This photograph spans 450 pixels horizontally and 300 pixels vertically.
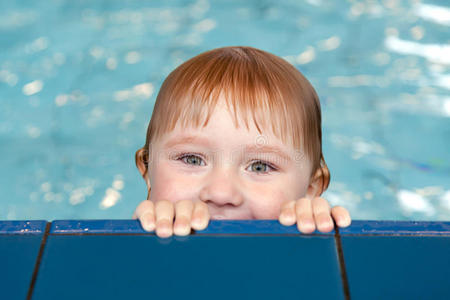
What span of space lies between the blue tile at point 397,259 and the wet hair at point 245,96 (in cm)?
48

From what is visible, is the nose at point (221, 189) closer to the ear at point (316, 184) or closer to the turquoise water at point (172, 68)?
the ear at point (316, 184)

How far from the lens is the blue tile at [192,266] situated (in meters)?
0.59

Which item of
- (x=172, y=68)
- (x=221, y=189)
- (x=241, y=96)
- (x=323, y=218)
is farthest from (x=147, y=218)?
(x=172, y=68)

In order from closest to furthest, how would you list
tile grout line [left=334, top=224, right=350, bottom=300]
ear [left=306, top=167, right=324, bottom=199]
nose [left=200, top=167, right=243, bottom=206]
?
tile grout line [left=334, top=224, right=350, bottom=300], nose [left=200, top=167, right=243, bottom=206], ear [left=306, top=167, right=324, bottom=199]

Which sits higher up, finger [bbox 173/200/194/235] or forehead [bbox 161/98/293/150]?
forehead [bbox 161/98/293/150]

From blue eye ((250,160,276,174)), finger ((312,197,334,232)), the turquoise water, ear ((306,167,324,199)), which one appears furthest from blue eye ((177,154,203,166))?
the turquoise water

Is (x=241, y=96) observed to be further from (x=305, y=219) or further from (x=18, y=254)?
(x=18, y=254)

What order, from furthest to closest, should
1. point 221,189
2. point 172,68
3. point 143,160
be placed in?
point 172,68
point 143,160
point 221,189

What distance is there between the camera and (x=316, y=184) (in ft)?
4.48

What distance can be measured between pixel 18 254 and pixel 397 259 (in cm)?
47

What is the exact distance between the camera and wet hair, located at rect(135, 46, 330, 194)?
1.10 m

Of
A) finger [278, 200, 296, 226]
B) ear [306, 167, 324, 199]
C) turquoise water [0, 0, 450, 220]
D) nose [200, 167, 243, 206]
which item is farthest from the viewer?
turquoise water [0, 0, 450, 220]

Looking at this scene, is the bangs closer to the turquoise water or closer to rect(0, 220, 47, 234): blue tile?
rect(0, 220, 47, 234): blue tile

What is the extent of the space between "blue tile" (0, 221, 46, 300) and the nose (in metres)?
0.43
